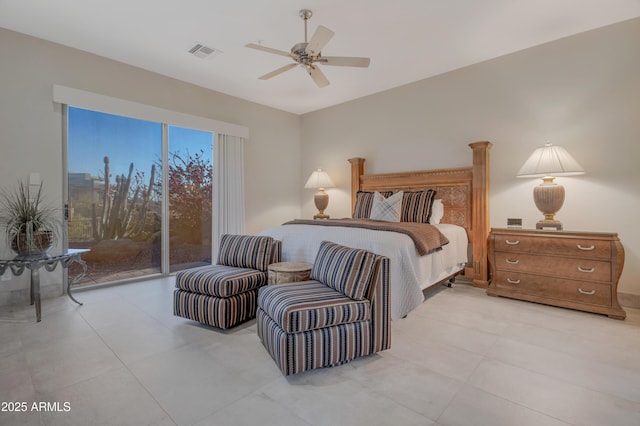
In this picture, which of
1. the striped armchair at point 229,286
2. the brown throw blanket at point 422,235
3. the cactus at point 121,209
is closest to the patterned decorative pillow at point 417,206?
the brown throw blanket at point 422,235

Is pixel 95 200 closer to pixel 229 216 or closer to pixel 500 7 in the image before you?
pixel 229 216

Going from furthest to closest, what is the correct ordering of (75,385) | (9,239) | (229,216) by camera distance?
(229,216) → (9,239) → (75,385)

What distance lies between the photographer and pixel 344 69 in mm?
4051

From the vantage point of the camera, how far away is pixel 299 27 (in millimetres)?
3105

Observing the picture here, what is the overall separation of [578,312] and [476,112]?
2.52 meters

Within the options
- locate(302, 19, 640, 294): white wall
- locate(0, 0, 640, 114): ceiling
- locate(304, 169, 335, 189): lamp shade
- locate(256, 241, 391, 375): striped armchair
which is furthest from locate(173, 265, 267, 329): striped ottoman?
locate(302, 19, 640, 294): white wall

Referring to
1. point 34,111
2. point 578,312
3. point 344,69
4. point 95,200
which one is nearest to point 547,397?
point 578,312

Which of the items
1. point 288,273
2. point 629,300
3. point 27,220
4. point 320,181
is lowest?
point 629,300

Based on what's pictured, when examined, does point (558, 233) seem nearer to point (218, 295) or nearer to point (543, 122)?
point (543, 122)

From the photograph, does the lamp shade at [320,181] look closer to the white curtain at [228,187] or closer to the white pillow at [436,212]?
the white curtain at [228,187]

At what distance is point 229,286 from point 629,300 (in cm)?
383

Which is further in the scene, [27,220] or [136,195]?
[136,195]

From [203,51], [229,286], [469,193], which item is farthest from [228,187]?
[469,193]

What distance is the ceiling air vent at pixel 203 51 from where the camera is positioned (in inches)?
137
